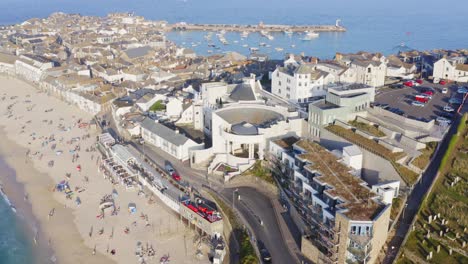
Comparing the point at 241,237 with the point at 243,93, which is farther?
the point at 243,93

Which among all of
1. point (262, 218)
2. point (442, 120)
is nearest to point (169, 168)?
point (262, 218)

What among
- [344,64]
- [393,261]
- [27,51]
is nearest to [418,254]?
[393,261]

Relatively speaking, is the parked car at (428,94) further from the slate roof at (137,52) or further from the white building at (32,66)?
the white building at (32,66)

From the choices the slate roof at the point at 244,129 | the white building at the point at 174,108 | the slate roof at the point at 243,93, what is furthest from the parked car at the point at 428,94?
the white building at the point at 174,108

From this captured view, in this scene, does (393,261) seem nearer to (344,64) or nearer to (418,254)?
(418,254)

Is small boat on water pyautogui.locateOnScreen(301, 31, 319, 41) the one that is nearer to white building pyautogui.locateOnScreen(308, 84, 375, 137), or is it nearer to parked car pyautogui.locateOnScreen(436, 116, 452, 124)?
white building pyautogui.locateOnScreen(308, 84, 375, 137)

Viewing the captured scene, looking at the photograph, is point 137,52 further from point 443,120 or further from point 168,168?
point 443,120

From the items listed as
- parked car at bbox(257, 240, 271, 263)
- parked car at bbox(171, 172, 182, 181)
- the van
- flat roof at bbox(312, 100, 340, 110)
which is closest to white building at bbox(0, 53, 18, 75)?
the van

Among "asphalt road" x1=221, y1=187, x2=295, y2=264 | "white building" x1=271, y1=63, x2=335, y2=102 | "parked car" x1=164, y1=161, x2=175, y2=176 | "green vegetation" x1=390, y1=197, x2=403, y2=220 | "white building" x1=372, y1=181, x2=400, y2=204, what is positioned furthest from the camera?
"white building" x1=271, y1=63, x2=335, y2=102
